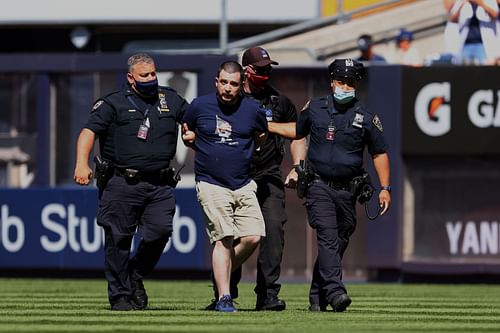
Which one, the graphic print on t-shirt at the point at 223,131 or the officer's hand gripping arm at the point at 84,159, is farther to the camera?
the graphic print on t-shirt at the point at 223,131

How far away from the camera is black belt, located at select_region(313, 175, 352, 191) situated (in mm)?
11430

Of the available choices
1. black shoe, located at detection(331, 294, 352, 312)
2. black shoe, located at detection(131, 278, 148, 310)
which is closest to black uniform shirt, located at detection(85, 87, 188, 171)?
black shoe, located at detection(131, 278, 148, 310)

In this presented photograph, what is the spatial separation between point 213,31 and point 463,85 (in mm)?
5805

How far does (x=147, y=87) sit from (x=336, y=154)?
5.02 ft

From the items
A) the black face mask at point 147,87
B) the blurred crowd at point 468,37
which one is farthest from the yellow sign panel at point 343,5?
the black face mask at point 147,87

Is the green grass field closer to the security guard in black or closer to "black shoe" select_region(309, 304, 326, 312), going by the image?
"black shoe" select_region(309, 304, 326, 312)

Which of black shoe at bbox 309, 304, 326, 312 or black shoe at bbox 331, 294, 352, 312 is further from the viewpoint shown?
black shoe at bbox 309, 304, 326, 312

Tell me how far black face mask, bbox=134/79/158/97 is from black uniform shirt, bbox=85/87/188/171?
0.25ft

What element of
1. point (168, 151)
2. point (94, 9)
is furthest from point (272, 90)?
point (94, 9)

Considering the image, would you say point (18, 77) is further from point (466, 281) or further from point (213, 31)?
point (466, 281)

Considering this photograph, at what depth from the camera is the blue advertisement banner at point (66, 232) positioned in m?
18.3

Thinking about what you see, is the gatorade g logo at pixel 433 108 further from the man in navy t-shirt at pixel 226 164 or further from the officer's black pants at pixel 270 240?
the man in navy t-shirt at pixel 226 164

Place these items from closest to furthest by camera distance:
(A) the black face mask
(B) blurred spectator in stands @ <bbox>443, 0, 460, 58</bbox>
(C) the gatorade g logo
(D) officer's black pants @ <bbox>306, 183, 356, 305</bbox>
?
(D) officer's black pants @ <bbox>306, 183, 356, 305</bbox>, (A) the black face mask, (C) the gatorade g logo, (B) blurred spectator in stands @ <bbox>443, 0, 460, 58</bbox>

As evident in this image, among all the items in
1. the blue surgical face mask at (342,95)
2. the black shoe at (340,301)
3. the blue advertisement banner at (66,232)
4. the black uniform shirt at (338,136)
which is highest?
the blue surgical face mask at (342,95)
